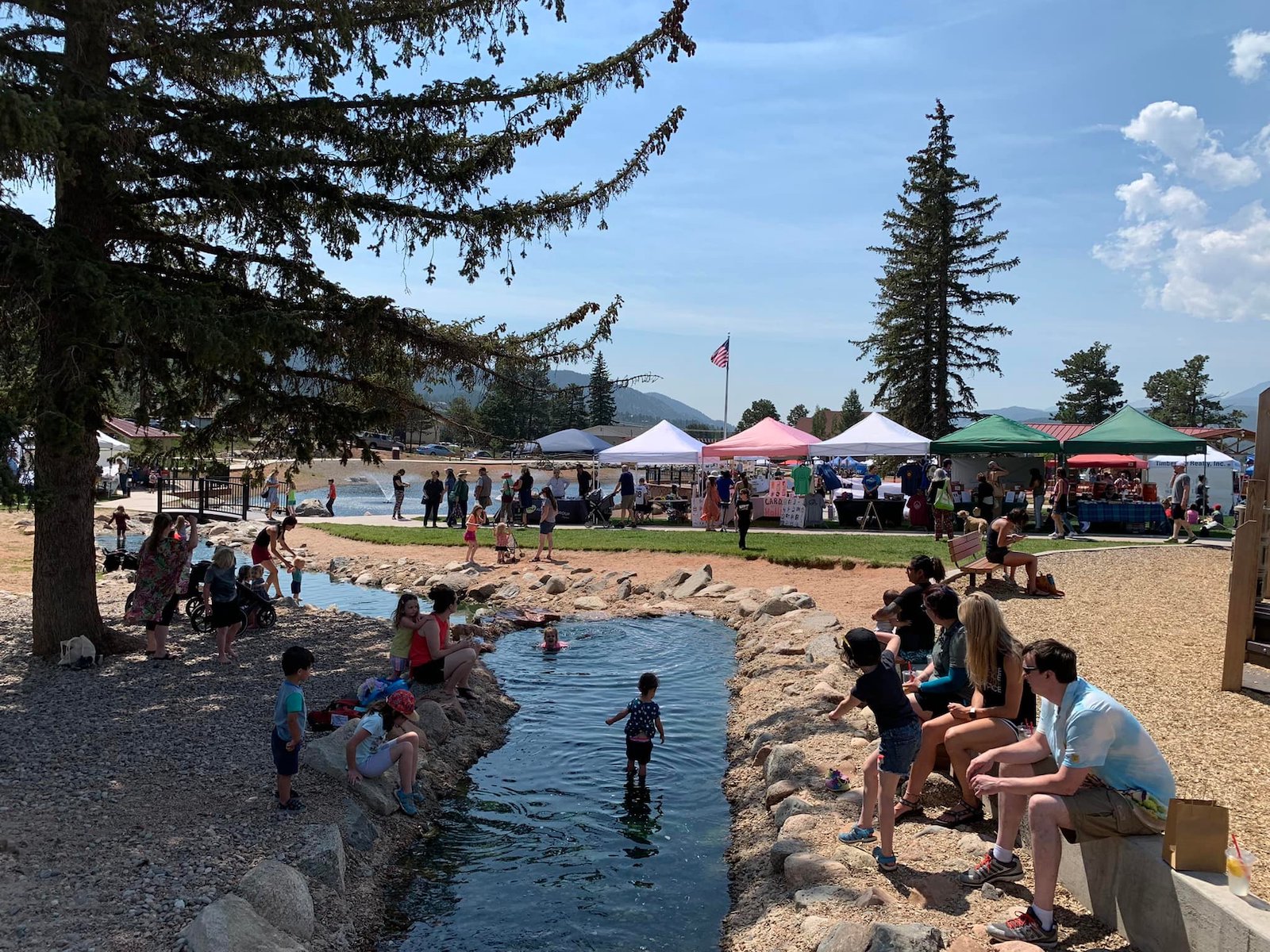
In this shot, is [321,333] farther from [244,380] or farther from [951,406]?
[951,406]

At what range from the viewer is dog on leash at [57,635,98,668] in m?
8.98

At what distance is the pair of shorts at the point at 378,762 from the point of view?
6.53 m

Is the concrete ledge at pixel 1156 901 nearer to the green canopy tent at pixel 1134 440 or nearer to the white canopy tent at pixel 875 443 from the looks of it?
the white canopy tent at pixel 875 443

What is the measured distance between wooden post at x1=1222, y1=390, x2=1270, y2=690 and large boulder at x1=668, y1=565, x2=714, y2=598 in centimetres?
880

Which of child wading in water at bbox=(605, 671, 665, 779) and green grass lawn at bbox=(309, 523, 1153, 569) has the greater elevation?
green grass lawn at bbox=(309, 523, 1153, 569)

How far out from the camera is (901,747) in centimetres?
512

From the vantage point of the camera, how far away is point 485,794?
7.48 meters

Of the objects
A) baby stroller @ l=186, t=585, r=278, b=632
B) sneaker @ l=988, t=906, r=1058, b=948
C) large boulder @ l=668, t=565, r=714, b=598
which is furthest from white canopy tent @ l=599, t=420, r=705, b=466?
sneaker @ l=988, t=906, r=1058, b=948

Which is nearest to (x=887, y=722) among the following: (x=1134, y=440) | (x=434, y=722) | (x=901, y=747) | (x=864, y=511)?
(x=901, y=747)

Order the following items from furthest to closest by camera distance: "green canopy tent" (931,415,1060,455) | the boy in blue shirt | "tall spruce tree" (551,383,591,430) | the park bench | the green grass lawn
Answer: "tall spruce tree" (551,383,591,430) → "green canopy tent" (931,415,1060,455) → the green grass lawn → the park bench → the boy in blue shirt

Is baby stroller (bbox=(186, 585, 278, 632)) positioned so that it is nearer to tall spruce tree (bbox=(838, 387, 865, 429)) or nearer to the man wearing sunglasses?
the man wearing sunglasses

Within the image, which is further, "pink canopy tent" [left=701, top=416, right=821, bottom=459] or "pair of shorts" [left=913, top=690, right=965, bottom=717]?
Answer: "pink canopy tent" [left=701, top=416, right=821, bottom=459]

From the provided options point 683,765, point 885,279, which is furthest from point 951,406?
point 683,765

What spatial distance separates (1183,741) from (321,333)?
8.24 meters
